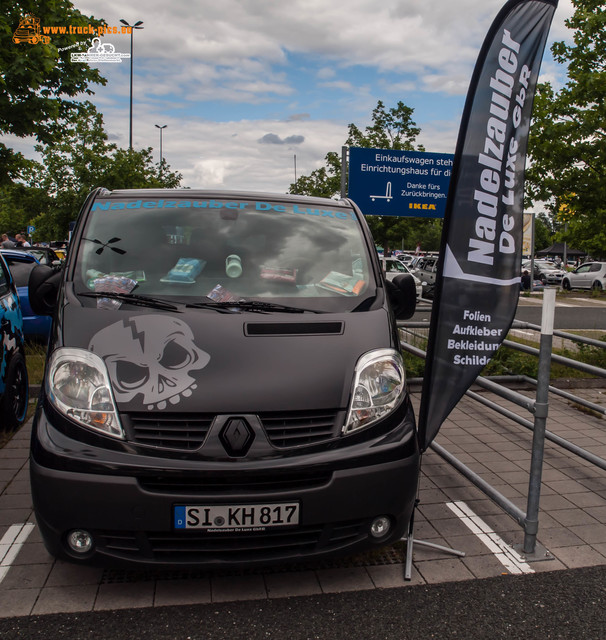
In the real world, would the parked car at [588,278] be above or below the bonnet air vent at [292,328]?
below

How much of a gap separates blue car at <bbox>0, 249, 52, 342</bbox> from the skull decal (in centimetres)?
629

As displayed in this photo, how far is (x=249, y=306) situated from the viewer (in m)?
3.34

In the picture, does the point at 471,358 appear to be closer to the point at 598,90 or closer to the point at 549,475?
the point at 549,475

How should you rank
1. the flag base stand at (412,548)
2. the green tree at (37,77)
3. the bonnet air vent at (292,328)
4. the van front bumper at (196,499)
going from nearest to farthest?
1. the van front bumper at (196,499)
2. the bonnet air vent at (292,328)
3. the flag base stand at (412,548)
4. the green tree at (37,77)

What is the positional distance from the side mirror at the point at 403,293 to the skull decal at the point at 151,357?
4.83 feet

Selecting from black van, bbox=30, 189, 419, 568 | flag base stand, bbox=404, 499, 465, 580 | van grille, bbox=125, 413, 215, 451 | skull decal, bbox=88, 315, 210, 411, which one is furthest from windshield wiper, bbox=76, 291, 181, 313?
flag base stand, bbox=404, 499, 465, 580

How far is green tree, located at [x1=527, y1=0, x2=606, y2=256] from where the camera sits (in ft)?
28.1

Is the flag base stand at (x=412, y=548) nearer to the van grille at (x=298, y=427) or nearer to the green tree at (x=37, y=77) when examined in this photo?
the van grille at (x=298, y=427)

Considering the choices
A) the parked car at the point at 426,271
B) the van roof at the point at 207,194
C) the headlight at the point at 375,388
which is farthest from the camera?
the parked car at the point at 426,271

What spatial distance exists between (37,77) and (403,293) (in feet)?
31.6

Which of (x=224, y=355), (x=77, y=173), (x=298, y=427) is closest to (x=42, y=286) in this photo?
(x=224, y=355)

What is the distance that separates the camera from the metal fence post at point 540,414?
3254 millimetres

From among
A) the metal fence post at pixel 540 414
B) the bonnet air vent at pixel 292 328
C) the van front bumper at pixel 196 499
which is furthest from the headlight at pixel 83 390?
the metal fence post at pixel 540 414

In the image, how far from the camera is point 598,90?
841 centimetres
